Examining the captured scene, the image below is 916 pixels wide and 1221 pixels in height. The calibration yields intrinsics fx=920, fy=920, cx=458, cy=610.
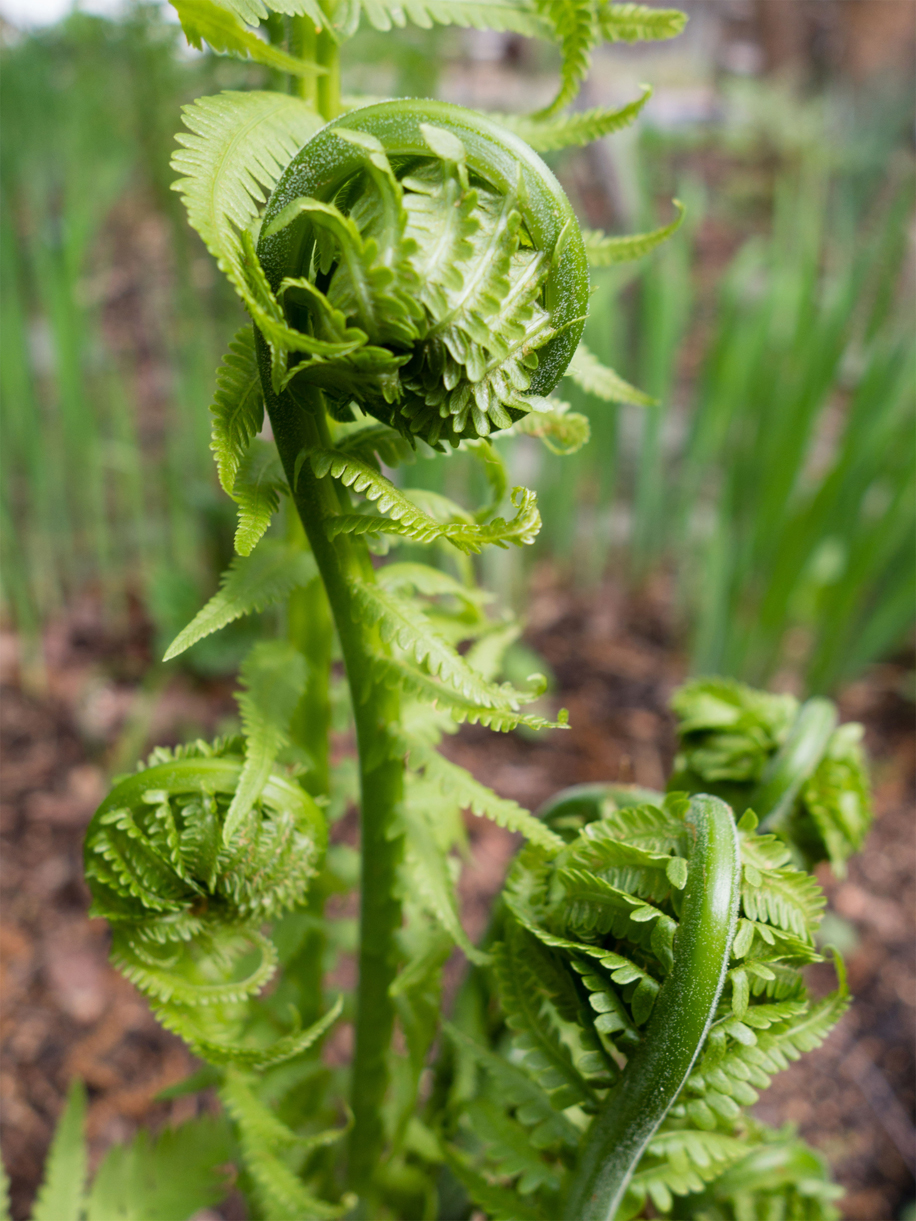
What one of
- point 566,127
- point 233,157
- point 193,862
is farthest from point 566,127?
point 193,862

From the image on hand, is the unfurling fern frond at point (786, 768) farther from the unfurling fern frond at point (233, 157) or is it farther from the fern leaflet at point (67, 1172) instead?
the fern leaflet at point (67, 1172)

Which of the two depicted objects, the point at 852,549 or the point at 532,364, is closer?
the point at 532,364

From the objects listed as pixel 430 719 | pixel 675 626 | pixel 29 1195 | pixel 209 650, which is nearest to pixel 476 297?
pixel 430 719

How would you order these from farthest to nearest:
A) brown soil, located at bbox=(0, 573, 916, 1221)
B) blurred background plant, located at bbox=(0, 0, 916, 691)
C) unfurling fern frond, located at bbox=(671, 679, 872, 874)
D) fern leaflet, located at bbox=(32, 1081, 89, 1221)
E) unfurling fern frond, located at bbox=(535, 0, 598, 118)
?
blurred background plant, located at bbox=(0, 0, 916, 691) < brown soil, located at bbox=(0, 573, 916, 1221) < fern leaflet, located at bbox=(32, 1081, 89, 1221) < unfurling fern frond, located at bbox=(671, 679, 872, 874) < unfurling fern frond, located at bbox=(535, 0, 598, 118)

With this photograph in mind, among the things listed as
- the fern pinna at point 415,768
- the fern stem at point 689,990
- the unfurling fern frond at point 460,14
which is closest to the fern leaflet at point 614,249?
the fern pinna at point 415,768

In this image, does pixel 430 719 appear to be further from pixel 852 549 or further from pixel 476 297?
pixel 852 549

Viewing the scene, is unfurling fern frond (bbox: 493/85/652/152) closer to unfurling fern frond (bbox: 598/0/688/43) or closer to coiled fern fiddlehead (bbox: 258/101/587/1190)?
unfurling fern frond (bbox: 598/0/688/43)

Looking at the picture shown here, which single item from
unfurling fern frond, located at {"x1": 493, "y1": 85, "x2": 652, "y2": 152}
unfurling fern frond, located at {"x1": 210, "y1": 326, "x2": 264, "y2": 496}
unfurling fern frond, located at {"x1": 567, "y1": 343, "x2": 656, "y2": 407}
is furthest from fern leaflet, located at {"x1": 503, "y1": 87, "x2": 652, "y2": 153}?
unfurling fern frond, located at {"x1": 210, "y1": 326, "x2": 264, "y2": 496}
